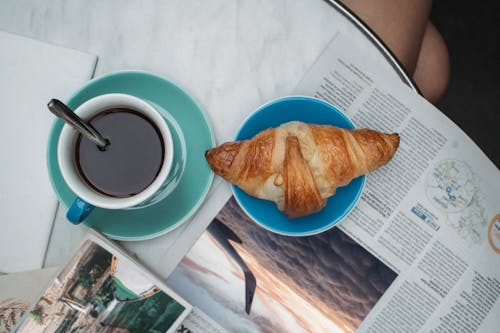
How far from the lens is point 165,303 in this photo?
70 cm

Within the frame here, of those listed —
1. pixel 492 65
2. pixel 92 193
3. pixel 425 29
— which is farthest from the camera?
pixel 492 65

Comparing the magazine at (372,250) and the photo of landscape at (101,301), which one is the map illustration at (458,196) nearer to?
the magazine at (372,250)

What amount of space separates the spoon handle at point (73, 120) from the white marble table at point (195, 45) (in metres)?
0.18

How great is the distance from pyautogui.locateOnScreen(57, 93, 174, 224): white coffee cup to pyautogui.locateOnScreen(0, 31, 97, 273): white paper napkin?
0.52 ft

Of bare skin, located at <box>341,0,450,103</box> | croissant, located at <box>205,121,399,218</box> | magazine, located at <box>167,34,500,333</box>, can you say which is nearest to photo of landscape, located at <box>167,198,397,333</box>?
magazine, located at <box>167,34,500,333</box>

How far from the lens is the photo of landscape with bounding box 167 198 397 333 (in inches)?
29.3

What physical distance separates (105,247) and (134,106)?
9.1 inches

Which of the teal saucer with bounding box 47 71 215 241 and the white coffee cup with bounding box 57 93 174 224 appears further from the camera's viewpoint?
the teal saucer with bounding box 47 71 215 241

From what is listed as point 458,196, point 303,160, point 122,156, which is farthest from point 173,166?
point 458,196

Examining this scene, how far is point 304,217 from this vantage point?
0.70 meters

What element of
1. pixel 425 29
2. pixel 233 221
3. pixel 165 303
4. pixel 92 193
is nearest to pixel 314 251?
pixel 233 221

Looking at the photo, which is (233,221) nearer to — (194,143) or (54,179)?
(194,143)

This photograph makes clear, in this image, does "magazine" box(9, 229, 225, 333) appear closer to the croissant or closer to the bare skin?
the croissant

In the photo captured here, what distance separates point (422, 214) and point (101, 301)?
0.55 m
